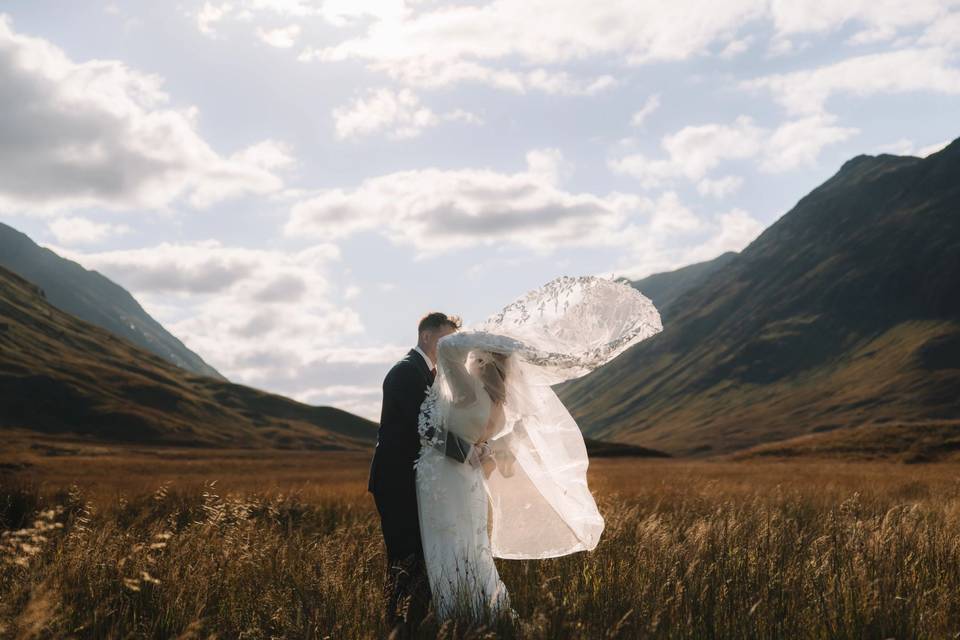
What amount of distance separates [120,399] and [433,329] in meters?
113

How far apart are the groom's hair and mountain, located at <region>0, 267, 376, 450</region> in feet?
317

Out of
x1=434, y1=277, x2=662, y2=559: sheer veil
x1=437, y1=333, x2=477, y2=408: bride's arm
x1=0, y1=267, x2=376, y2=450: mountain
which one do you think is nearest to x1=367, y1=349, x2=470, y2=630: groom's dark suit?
x1=434, y1=277, x2=662, y2=559: sheer veil

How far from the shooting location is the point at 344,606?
4777 mm

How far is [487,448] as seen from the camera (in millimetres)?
5633

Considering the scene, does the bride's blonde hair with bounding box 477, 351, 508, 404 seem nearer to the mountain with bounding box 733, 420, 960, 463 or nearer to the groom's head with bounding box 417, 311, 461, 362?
the groom's head with bounding box 417, 311, 461, 362

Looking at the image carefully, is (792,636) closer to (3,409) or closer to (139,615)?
(139,615)

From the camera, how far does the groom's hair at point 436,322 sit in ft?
19.7

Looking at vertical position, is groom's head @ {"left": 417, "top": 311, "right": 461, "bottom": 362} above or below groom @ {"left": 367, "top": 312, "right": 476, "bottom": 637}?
above

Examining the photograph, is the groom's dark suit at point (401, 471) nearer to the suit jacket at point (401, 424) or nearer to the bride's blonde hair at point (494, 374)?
the suit jacket at point (401, 424)

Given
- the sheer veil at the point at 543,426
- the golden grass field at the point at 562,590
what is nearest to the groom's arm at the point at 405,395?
the sheer veil at the point at 543,426

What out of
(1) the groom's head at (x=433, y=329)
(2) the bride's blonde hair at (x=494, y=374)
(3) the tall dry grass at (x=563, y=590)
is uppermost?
(1) the groom's head at (x=433, y=329)

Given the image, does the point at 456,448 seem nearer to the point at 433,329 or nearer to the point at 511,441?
the point at 511,441

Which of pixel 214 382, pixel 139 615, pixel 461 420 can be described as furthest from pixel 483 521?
pixel 214 382

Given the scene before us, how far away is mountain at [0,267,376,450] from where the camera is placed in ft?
321
